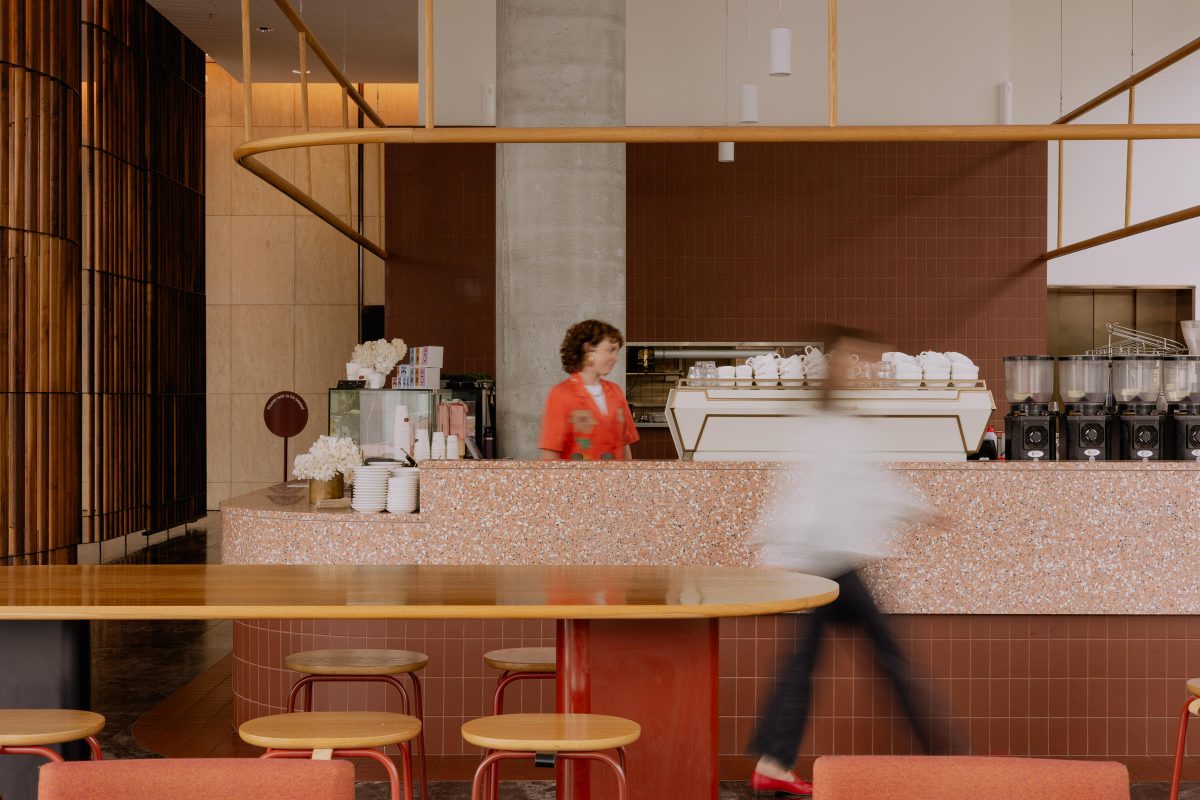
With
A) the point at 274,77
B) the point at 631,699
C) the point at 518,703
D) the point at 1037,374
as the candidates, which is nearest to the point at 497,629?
the point at 518,703

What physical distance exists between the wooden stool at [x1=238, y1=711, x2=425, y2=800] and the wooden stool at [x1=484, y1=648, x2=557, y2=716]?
0.53m

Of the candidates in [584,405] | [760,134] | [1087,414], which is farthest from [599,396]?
[1087,414]

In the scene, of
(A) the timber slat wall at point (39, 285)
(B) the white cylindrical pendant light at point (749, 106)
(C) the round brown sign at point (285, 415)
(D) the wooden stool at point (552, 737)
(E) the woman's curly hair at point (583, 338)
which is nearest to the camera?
(D) the wooden stool at point (552, 737)

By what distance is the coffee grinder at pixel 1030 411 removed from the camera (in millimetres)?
4957

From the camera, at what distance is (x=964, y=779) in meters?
1.88

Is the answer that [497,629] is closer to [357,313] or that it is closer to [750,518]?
[750,518]

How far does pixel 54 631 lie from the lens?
3.34 meters

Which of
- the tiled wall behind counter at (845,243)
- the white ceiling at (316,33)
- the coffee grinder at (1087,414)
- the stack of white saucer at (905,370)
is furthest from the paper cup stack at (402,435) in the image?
the white ceiling at (316,33)

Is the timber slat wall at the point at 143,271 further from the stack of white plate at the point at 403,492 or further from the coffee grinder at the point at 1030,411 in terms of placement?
the coffee grinder at the point at 1030,411

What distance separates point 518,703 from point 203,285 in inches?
358

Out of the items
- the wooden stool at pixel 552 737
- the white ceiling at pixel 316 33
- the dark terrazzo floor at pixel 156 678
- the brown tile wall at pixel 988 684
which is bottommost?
the dark terrazzo floor at pixel 156 678

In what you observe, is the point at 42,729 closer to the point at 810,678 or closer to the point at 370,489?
the point at 370,489

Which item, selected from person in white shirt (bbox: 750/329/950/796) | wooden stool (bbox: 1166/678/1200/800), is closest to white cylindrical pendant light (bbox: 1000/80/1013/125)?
person in white shirt (bbox: 750/329/950/796)

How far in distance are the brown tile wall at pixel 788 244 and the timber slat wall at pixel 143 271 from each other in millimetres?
2398
